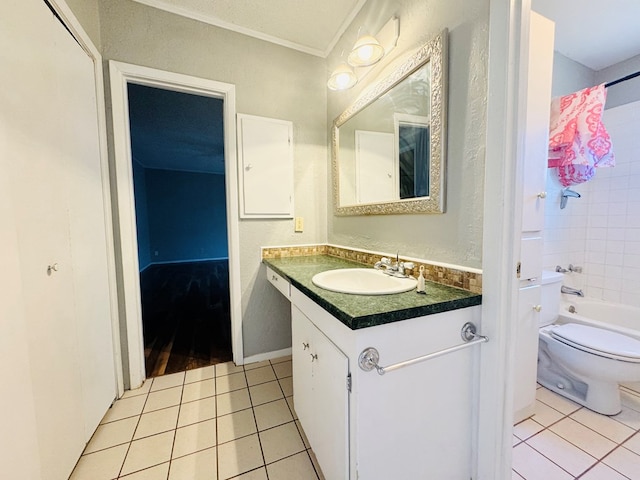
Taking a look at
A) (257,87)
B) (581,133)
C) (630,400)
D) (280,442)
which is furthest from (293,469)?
(581,133)

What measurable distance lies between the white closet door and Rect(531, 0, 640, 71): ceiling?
2549mm

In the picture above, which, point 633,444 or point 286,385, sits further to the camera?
point 286,385

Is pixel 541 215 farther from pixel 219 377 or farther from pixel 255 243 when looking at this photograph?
pixel 219 377

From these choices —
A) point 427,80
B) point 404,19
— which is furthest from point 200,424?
point 404,19

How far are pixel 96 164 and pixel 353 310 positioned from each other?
159cm

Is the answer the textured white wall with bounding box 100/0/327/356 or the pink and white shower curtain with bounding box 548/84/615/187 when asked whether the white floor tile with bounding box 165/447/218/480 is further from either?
the pink and white shower curtain with bounding box 548/84/615/187

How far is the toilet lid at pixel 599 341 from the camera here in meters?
1.29

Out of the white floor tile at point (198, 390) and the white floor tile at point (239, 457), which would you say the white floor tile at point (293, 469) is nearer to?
the white floor tile at point (239, 457)

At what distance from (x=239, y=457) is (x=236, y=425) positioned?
0.21 metres

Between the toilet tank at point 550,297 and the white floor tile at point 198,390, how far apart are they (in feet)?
7.24

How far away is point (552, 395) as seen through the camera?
1563 mm

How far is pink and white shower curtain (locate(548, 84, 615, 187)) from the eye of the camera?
170cm

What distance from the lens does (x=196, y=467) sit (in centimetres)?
112

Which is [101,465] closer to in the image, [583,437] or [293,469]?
[293,469]
